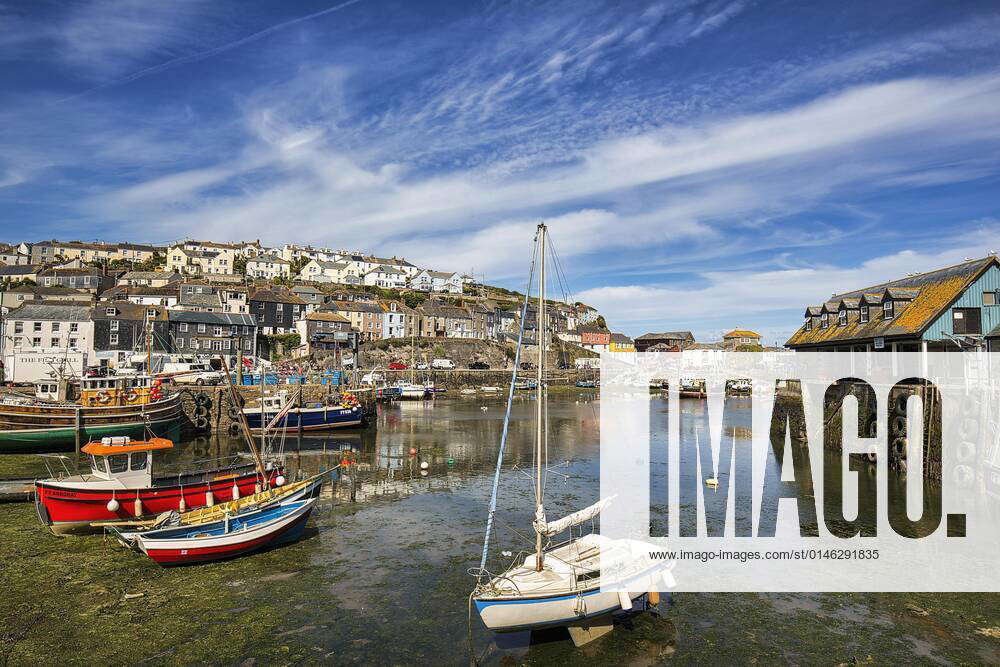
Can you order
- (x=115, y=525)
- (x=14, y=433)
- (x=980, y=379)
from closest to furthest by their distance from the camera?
(x=115, y=525) < (x=980, y=379) < (x=14, y=433)

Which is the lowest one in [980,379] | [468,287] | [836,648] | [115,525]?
[836,648]

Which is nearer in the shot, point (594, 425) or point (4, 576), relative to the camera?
point (4, 576)

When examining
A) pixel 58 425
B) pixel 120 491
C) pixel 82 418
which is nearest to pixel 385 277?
pixel 82 418

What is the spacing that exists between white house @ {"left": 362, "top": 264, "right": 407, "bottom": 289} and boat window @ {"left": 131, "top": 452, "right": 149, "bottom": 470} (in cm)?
14636

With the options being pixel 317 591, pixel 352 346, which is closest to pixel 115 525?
pixel 317 591

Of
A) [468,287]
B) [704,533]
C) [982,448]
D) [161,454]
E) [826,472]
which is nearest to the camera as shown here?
[704,533]

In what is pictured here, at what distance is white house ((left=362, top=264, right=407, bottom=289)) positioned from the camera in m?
169

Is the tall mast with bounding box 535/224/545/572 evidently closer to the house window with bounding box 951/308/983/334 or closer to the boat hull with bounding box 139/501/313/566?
the boat hull with bounding box 139/501/313/566

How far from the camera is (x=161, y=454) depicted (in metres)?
40.4

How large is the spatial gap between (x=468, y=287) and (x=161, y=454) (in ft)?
480

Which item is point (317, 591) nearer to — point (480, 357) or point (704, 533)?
point (704, 533)

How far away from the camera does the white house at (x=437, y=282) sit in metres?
171

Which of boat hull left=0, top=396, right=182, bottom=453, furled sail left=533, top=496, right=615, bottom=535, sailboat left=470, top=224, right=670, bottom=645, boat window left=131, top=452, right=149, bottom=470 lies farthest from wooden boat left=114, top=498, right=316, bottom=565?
boat hull left=0, top=396, right=182, bottom=453

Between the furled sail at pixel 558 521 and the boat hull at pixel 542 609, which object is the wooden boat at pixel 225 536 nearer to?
the furled sail at pixel 558 521
